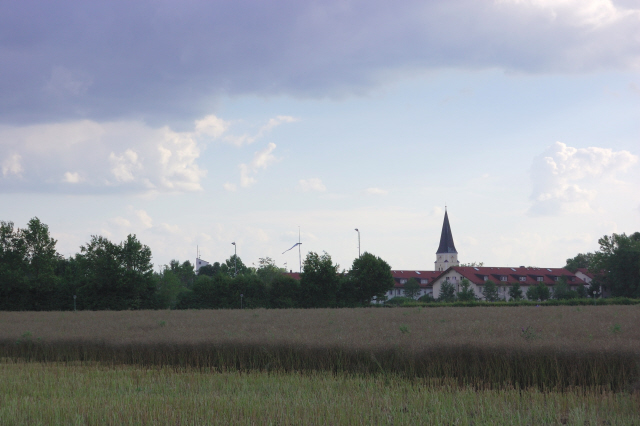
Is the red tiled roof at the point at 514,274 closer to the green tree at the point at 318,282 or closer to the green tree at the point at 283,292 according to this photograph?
the green tree at the point at 318,282

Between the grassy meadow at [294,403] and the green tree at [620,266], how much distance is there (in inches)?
3623

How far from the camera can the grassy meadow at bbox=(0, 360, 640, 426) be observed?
388 inches

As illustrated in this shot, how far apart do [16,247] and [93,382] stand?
6091 centimetres

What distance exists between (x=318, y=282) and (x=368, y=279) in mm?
6652

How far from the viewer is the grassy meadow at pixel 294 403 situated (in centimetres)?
986

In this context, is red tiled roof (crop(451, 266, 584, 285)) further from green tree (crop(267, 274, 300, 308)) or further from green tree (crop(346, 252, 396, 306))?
green tree (crop(267, 274, 300, 308))

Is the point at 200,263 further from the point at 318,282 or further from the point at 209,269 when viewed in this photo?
the point at 318,282

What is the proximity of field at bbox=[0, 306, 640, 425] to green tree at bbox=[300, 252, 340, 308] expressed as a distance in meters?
46.7

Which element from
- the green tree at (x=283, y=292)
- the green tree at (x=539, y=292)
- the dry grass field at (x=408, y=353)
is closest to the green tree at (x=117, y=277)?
the green tree at (x=283, y=292)

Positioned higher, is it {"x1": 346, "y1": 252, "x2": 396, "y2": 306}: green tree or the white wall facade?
the white wall facade

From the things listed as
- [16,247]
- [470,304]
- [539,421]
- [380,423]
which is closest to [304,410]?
[380,423]

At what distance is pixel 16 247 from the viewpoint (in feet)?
223

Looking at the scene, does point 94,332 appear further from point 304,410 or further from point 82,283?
point 82,283

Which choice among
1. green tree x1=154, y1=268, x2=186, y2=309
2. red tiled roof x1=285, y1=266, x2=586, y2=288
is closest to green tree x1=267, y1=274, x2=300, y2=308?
green tree x1=154, y1=268, x2=186, y2=309
